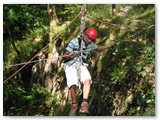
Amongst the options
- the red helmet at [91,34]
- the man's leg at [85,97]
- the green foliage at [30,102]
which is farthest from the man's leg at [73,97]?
the red helmet at [91,34]

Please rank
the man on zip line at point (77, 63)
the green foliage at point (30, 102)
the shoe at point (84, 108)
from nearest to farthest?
the shoe at point (84, 108) → the man on zip line at point (77, 63) → the green foliage at point (30, 102)

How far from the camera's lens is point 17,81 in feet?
17.6

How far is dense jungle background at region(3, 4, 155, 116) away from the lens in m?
5.22

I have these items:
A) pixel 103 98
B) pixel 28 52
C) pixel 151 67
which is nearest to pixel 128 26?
pixel 151 67

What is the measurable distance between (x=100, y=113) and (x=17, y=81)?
47.2 inches

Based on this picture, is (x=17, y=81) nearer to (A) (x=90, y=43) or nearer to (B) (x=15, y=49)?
(B) (x=15, y=49)

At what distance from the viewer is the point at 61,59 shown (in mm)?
5434

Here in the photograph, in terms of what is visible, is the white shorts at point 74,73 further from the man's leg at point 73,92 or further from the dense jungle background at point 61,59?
the dense jungle background at point 61,59

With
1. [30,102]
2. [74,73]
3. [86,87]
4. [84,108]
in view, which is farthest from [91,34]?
[30,102]

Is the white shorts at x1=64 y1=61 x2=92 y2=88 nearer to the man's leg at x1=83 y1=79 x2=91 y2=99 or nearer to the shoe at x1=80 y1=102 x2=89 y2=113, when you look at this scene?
the man's leg at x1=83 y1=79 x2=91 y2=99

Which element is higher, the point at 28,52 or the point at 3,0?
the point at 3,0

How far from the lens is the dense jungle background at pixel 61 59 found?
5.22 m

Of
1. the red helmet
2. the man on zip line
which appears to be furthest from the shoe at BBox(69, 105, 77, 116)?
the red helmet

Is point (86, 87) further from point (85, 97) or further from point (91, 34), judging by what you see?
point (91, 34)
